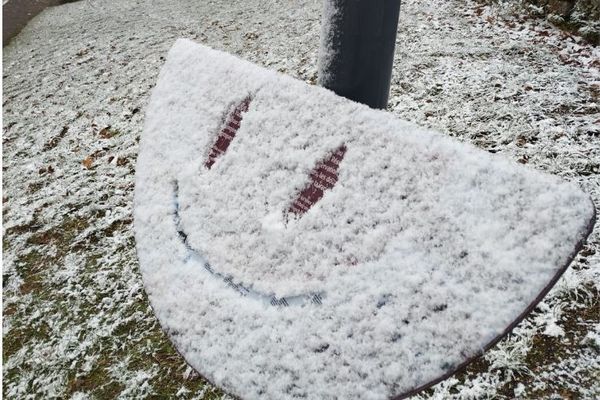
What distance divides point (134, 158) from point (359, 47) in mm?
2741

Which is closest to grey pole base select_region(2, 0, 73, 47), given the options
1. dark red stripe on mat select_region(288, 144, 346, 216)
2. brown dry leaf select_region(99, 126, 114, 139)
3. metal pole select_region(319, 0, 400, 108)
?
brown dry leaf select_region(99, 126, 114, 139)

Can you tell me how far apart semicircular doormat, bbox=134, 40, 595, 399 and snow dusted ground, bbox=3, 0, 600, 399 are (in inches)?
40.7

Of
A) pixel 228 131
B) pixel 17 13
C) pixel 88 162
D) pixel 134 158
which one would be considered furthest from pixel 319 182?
pixel 17 13

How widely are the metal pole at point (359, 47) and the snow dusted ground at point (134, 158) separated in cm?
140

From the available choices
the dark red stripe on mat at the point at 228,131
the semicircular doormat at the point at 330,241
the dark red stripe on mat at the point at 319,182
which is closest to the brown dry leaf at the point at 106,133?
the semicircular doormat at the point at 330,241

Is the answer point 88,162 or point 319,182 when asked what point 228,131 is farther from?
point 88,162

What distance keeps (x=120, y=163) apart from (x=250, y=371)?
2897 mm

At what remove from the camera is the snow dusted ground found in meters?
2.06

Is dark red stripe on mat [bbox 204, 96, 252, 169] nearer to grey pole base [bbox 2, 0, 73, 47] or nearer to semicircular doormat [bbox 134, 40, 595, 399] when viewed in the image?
semicircular doormat [bbox 134, 40, 595, 399]

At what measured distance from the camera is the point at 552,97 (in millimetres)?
3381

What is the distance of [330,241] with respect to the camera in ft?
3.95

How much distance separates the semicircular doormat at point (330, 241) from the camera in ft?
3.20

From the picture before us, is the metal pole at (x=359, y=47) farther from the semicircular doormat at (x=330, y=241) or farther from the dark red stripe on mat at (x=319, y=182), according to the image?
the dark red stripe on mat at (x=319, y=182)

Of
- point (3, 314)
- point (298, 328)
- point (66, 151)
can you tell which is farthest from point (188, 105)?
point (66, 151)
